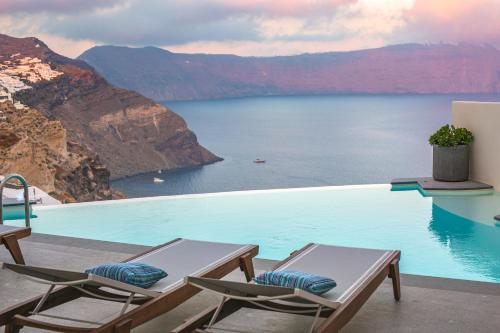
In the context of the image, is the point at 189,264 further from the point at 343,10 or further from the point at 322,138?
the point at 343,10

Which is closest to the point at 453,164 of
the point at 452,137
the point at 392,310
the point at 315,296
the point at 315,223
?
the point at 452,137

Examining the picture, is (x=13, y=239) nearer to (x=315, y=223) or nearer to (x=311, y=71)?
(x=315, y=223)

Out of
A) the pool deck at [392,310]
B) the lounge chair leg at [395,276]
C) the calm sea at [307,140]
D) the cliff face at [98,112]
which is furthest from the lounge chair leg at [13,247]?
the cliff face at [98,112]

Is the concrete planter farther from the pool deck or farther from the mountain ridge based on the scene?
the mountain ridge

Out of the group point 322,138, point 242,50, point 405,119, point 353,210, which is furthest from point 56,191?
point 353,210

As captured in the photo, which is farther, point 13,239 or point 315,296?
point 13,239

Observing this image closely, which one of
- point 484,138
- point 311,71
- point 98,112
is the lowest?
point 98,112

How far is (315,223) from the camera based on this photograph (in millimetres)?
7258

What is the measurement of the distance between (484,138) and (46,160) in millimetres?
42570

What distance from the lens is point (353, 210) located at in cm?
795

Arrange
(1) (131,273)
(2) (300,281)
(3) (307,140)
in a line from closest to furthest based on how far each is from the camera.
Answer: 1. (2) (300,281)
2. (1) (131,273)
3. (3) (307,140)

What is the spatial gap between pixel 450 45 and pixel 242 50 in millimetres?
18236

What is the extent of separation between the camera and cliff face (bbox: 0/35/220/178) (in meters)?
69.6

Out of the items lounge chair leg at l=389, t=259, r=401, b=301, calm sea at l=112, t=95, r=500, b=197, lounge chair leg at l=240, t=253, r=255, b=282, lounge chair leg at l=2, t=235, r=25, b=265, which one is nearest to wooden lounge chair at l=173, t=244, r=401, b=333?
lounge chair leg at l=389, t=259, r=401, b=301
